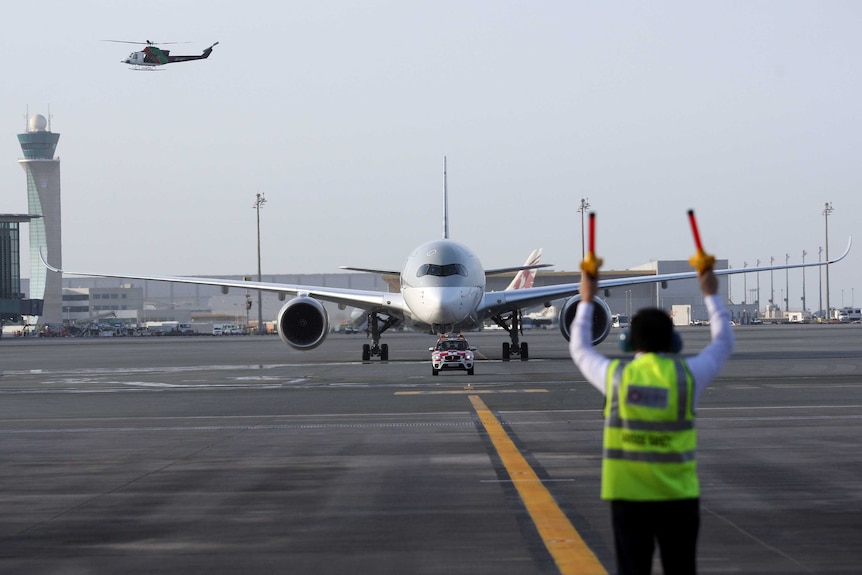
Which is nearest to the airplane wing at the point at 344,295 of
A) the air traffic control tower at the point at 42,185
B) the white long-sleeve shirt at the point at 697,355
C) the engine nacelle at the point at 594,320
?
the engine nacelle at the point at 594,320

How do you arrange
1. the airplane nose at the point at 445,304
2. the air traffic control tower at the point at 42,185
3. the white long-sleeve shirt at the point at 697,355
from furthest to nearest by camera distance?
the air traffic control tower at the point at 42,185
the airplane nose at the point at 445,304
the white long-sleeve shirt at the point at 697,355

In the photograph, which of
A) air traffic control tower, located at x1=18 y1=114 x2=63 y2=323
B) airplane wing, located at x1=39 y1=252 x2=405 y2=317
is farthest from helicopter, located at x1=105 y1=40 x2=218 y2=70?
air traffic control tower, located at x1=18 y1=114 x2=63 y2=323

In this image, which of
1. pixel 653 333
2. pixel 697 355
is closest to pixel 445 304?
pixel 697 355

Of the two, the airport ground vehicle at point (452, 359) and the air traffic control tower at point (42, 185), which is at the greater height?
the air traffic control tower at point (42, 185)

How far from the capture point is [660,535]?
5262 millimetres

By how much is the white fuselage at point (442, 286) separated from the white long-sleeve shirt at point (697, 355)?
96.5 ft

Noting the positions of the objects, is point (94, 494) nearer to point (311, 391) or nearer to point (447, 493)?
point (447, 493)

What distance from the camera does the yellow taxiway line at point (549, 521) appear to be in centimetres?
750

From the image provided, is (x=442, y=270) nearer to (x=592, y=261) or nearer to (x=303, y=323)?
(x=303, y=323)

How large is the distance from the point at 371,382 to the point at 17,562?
19.8 meters

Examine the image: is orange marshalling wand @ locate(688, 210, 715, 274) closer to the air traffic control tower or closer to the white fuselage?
the white fuselage

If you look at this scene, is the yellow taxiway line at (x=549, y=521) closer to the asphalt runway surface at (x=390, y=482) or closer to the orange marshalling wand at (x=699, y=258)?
the asphalt runway surface at (x=390, y=482)

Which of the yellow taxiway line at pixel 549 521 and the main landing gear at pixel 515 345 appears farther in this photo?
the main landing gear at pixel 515 345

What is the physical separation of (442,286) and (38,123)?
158 m
